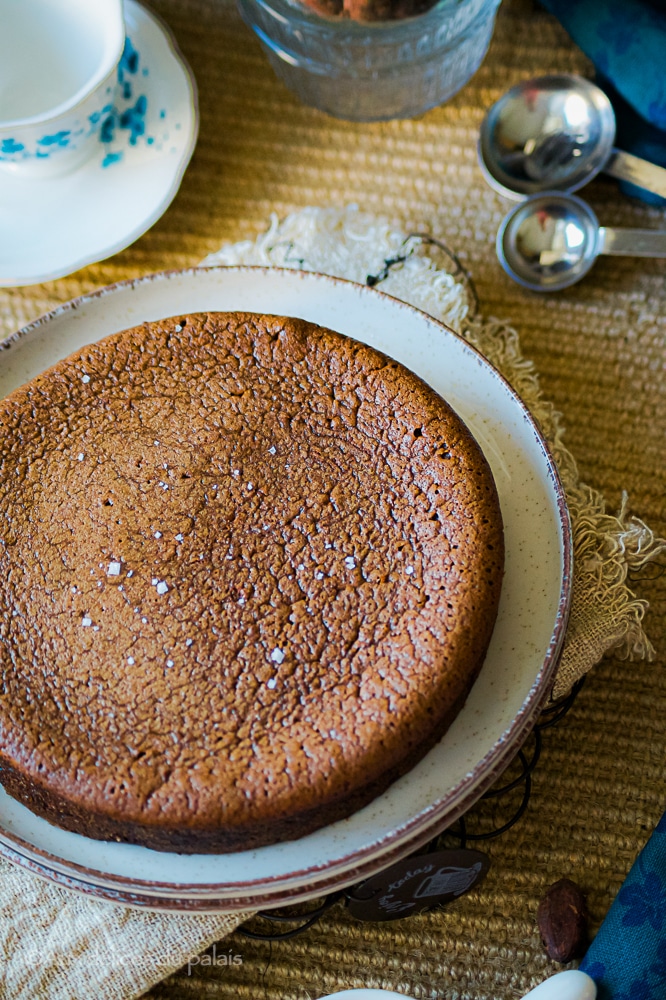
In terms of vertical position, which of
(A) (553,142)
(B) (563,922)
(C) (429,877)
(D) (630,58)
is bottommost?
(B) (563,922)

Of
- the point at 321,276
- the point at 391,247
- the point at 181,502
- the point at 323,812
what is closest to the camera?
the point at 323,812

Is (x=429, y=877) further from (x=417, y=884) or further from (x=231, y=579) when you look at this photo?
(x=231, y=579)

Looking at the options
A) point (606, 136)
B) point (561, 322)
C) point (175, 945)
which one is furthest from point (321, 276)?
point (175, 945)

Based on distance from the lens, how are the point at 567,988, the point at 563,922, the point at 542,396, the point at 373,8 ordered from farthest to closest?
the point at 542,396 < the point at 373,8 < the point at 563,922 < the point at 567,988

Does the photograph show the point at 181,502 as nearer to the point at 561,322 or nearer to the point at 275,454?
the point at 275,454

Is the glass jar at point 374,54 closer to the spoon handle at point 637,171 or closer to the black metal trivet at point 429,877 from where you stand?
the spoon handle at point 637,171

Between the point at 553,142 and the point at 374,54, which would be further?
the point at 553,142

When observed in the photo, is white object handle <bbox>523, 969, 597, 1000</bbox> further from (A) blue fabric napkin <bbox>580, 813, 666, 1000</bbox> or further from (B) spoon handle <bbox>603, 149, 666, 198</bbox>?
(B) spoon handle <bbox>603, 149, 666, 198</bbox>

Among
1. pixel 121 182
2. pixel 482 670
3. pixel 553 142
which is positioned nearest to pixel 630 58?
pixel 553 142
